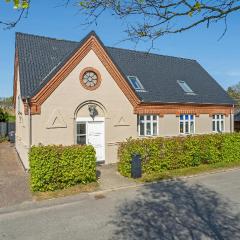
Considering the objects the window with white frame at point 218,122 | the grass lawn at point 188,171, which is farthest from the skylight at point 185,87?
the grass lawn at point 188,171

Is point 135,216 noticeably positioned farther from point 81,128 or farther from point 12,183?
point 81,128

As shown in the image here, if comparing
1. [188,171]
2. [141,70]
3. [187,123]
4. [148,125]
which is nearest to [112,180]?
[188,171]

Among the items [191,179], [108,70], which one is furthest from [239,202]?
[108,70]

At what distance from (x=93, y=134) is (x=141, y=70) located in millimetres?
8314

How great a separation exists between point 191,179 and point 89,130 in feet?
20.6

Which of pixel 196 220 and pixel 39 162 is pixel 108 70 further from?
pixel 196 220

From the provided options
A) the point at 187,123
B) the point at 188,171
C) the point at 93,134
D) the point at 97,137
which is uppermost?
the point at 187,123

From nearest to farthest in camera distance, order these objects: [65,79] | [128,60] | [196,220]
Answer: [196,220], [65,79], [128,60]

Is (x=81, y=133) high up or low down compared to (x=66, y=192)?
up

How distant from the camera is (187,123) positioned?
22500 mm

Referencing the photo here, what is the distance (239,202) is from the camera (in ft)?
33.9

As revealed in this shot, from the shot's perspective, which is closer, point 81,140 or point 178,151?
point 178,151

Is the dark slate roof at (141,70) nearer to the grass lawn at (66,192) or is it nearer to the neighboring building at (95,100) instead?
the neighboring building at (95,100)

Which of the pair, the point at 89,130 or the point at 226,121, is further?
the point at 226,121
